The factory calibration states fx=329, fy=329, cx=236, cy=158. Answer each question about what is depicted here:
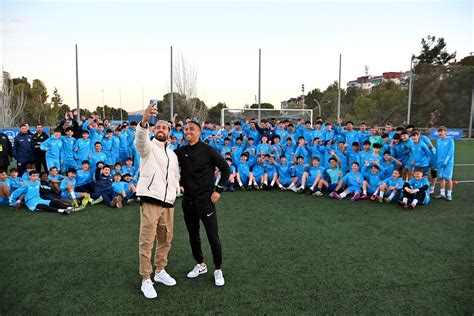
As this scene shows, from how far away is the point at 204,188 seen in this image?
3.40 meters

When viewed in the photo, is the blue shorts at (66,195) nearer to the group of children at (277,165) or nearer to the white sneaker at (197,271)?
the group of children at (277,165)

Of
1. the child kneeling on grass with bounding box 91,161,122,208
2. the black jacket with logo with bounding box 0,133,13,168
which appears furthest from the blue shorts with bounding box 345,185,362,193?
the black jacket with logo with bounding box 0,133,13,168

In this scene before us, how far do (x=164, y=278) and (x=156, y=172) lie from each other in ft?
3.81

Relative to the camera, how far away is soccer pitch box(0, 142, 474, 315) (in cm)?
313

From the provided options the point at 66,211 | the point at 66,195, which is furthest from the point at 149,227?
the point at 66,195

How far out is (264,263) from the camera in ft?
13.2

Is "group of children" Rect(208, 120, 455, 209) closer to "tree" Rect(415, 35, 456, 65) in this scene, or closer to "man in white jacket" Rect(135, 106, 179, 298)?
"man in white jacket" Rect(135, 106, 179, 298)

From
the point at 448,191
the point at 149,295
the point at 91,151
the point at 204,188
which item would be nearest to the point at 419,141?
the point at 448,191

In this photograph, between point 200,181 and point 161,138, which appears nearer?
point 161,138

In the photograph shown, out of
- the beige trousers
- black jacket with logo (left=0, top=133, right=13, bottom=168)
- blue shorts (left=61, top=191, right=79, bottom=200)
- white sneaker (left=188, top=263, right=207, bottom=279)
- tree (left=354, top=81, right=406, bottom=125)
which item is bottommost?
white sneaker (left=188, top=263, right=207, bottom=279)

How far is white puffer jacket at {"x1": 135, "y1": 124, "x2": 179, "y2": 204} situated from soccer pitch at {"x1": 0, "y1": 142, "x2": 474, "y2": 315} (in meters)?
→ 1.02

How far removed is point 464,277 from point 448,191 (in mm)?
4465

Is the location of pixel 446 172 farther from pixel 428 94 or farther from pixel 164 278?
pixel 428 94

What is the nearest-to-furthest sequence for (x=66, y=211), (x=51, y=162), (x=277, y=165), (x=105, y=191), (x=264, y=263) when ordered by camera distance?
(x=264, y=263) → (x=66, y=211) → (x=105, y=191) → (x=51, y=162) → (x=277, y=165)
